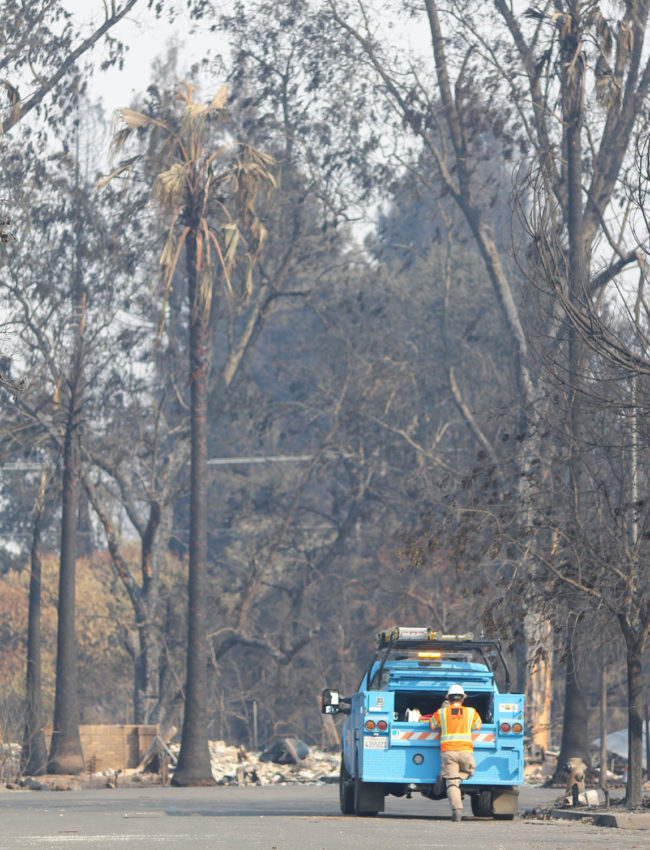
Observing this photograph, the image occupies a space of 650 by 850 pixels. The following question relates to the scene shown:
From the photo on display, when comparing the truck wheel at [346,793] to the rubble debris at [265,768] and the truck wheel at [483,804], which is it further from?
the rubble debris at [265,768]

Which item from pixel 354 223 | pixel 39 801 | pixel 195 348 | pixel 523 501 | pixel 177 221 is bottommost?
pixel 39 801

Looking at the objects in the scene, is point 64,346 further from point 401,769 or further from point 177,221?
point 401,769

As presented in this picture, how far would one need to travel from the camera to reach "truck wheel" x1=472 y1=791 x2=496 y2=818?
710 inches

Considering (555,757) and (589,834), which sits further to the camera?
(555,757)

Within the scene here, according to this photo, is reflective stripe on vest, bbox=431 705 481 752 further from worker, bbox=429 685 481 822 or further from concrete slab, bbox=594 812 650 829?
concrete slab, bbox=594 812 650 829

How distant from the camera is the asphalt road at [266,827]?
549 inches

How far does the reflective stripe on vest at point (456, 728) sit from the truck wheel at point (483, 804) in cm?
146

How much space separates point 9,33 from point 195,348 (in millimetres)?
10602

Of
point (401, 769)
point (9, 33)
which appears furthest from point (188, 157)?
point (401, 769)

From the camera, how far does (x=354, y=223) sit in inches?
1730

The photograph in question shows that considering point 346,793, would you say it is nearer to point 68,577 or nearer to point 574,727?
point 574,727

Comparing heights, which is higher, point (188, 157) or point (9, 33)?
point (9, 33)

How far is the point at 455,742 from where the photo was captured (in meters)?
16.7

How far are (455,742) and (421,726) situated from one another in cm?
57
